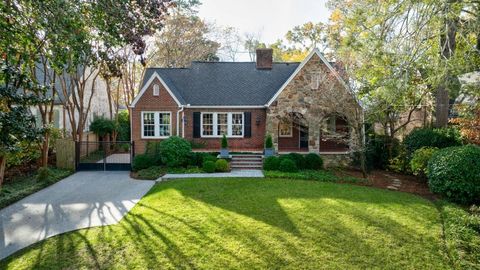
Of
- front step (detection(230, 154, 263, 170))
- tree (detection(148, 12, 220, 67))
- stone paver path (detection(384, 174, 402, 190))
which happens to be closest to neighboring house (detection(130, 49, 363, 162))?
front step (detection(230, 154, 263, 170))

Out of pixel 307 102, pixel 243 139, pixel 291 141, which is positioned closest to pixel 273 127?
pixel 243 139

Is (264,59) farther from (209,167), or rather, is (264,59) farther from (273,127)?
(209,167)

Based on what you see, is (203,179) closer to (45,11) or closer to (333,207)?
(333,207)

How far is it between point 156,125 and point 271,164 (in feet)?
24.1

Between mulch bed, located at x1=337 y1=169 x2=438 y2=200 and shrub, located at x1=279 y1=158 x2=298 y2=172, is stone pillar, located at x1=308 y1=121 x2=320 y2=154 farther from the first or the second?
shrub, located at x1=279 y1=158 x2=298 y2=172

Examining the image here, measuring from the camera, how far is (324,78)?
16.4 meters

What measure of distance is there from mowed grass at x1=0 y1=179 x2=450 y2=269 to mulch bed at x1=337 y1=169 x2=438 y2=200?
5.42 ft

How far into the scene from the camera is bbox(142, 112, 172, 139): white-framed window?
17.9 meters

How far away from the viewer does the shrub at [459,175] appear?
9945mm

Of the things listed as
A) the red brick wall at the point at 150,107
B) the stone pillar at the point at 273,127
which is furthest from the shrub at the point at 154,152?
the stone pillar at the point at 273,127

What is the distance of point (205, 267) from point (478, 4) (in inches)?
436

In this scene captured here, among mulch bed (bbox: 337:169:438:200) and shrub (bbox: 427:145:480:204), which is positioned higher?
shrub (bbox: 427:145:480:204)

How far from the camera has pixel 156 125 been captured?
706 inches

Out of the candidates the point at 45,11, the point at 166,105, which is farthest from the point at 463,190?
the point at 166,105
